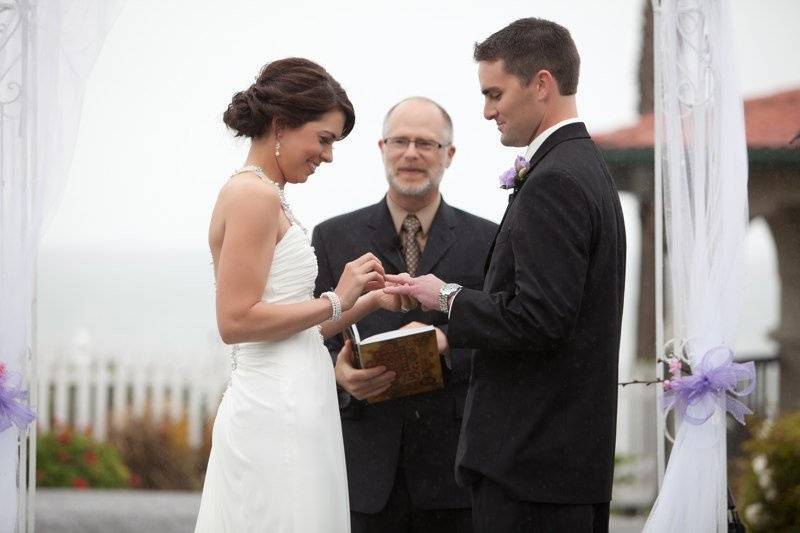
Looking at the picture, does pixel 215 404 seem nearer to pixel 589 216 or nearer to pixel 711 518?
pixel 711 518

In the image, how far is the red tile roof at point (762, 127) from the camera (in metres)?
8.77

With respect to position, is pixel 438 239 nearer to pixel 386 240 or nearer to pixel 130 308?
pixel 386 240

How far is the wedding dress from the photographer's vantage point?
136 inches

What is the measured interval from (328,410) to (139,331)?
13.8 metres

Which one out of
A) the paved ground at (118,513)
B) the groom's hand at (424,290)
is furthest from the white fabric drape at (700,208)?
the paved ground at (118,513)

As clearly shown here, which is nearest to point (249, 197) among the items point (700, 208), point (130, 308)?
point (700, 208)

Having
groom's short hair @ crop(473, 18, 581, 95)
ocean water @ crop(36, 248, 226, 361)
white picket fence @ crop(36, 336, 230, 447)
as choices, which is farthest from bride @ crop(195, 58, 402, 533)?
white picket fence @ crop(36, 336, 230, 447)

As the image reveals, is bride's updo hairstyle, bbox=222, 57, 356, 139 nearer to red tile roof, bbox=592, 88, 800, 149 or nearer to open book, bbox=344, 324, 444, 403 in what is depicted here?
open book, bbox=344, 324, 444, 403

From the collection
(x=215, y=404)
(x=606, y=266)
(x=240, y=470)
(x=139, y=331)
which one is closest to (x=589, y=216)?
(x=606, y=266)

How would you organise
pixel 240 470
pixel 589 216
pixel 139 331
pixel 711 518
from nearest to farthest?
pixel 589 216, pixel 240 470, pixel 711 518, pixel 139 331

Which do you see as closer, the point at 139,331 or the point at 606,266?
the point at 606,266

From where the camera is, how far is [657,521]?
13.5 ft

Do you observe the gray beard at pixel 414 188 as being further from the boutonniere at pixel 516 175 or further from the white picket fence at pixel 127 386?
the white picket fence at pixel 127 386

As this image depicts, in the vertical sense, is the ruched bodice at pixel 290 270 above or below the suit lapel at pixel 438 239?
below
